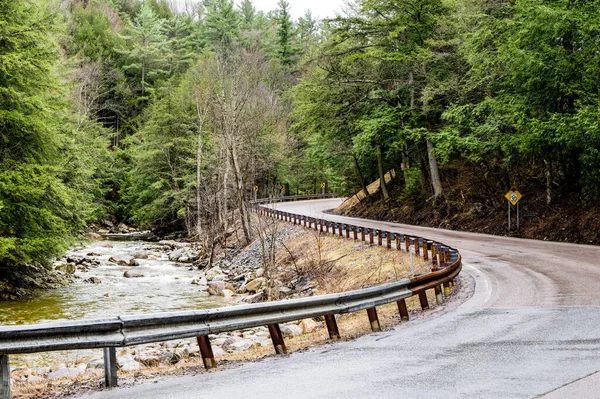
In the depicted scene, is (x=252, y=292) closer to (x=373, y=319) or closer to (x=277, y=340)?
(x=373, y=319)

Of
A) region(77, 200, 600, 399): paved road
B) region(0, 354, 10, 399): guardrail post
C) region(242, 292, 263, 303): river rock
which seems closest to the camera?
region(0, 354, 10, 399): guardrail post

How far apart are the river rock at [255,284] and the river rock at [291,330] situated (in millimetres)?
8977

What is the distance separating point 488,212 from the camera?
93.4 ft

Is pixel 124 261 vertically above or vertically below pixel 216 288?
above

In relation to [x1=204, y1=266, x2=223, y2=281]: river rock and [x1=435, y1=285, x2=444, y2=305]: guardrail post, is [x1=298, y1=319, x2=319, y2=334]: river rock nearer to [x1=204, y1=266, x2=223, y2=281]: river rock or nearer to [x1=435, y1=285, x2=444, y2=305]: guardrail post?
[x1=435, y1=285, x2=444, y2=305]: guardrail post

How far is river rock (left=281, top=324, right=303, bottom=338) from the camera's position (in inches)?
506

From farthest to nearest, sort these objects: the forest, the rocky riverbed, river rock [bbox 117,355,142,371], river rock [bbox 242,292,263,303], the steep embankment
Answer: the steep embankment < the forest < river rock [bbox 242,292,263,303] < the rocky riverbed < river rock [bbox 117,355,142,371]

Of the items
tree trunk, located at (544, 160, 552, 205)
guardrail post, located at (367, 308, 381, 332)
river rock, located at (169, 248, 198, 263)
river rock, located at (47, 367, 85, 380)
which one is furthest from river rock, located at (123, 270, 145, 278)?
guardrail post, located at (367, 308, 381, 332)

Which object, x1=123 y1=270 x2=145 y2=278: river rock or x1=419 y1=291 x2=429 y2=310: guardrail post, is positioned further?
x1=123 y1=270 x2=145 y2=278: river rock

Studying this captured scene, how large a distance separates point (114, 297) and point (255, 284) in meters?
5.55

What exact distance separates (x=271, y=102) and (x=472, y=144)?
1398 inches

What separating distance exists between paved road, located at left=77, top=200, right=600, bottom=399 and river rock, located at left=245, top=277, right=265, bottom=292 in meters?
12.2

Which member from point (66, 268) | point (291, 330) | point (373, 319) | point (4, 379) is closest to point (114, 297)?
point (66, 268)

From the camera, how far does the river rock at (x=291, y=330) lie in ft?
42.1
